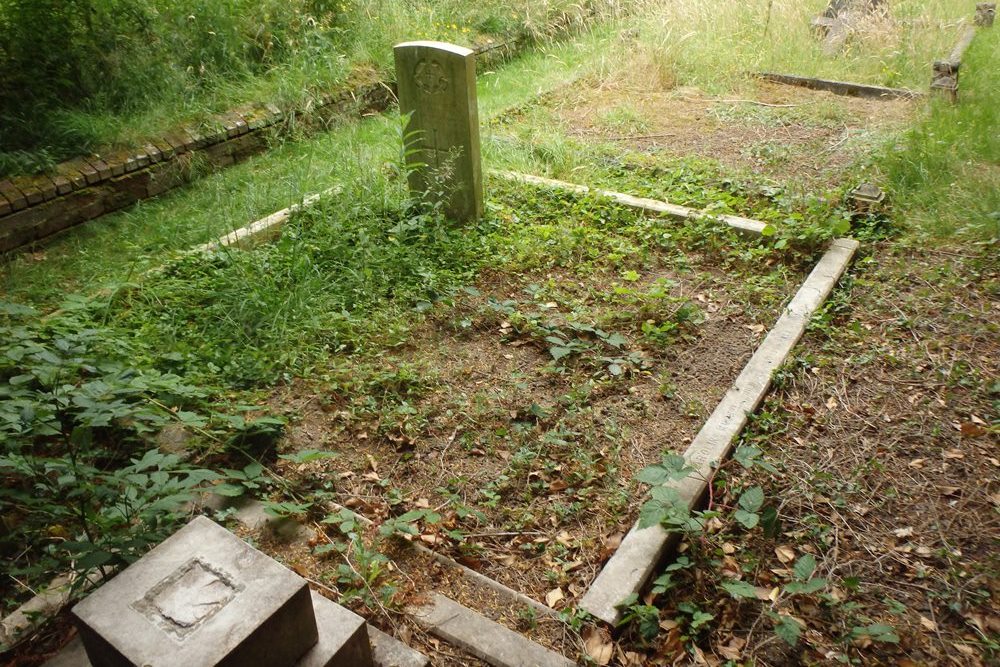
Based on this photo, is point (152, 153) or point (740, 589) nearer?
point (740, 589)

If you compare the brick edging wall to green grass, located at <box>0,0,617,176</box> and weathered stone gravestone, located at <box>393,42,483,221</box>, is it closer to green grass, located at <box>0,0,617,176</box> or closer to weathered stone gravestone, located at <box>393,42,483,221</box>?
green grass, located at <box>0,0,617,176</box>

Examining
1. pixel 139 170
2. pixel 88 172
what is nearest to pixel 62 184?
pixel 88 172

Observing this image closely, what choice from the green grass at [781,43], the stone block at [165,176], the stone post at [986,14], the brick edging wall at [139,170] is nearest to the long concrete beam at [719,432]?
the green grass at [781,43]

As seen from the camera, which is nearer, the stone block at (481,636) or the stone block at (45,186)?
the stone block at (481,636)

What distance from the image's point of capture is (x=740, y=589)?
2.59 m

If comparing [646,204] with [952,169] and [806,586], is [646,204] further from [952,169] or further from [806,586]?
[806,586]

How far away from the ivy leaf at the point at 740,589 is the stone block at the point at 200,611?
4.76 ft

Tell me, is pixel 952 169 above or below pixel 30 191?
below

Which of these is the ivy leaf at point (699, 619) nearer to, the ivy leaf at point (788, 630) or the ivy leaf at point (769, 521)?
the ivy leaf at point (788, 630)

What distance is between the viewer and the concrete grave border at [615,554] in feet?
8.32

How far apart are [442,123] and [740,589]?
3.68 meters

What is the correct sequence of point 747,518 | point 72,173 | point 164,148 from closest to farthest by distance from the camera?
1. point 747,518
2. point 72,173
3. point 164,148

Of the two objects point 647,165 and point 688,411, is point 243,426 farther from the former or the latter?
point 647,165

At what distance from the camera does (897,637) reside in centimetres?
244
